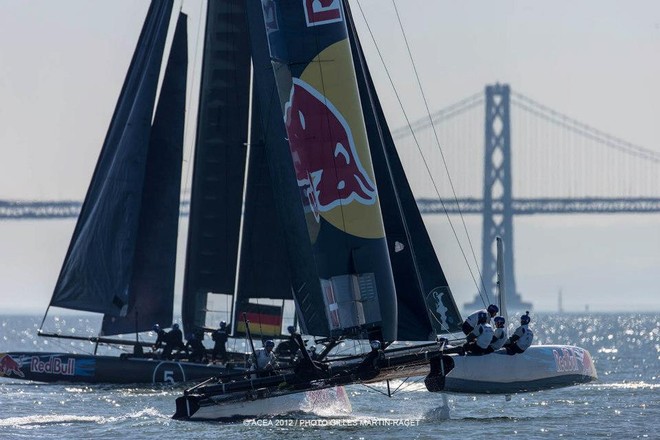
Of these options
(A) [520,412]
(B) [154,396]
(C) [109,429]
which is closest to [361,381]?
(C) [109,429]

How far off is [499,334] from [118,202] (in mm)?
6800

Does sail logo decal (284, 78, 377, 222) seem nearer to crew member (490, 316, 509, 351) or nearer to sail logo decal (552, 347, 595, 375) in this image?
crew member (490, 316, 509, 351)

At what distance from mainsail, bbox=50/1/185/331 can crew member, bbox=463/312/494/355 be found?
647 cm

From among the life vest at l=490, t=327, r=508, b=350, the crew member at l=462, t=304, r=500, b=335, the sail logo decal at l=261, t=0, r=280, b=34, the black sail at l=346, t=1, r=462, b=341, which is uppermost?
the sail logo decal at l=261, t=0, r=280, b=34

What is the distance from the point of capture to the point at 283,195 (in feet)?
45.5

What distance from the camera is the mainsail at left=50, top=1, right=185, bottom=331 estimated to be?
1898 centimetres

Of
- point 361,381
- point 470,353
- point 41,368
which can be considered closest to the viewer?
point 361,381

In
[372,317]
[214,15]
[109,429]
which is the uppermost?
[214,15]

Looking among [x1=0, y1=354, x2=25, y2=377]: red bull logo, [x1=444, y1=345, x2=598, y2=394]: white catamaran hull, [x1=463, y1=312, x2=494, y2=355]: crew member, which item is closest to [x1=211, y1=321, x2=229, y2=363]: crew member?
[x1=0, y1=354, x2=25, y2=377]: red bull logo

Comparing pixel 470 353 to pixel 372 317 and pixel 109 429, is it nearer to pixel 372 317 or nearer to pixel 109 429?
pixel 372 317

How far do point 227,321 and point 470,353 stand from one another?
5.82 m

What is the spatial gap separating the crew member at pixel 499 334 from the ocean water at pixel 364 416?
79 cm

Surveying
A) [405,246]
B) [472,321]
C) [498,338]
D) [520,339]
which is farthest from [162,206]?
[472,321]

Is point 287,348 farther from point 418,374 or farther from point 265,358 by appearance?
point 418,374
